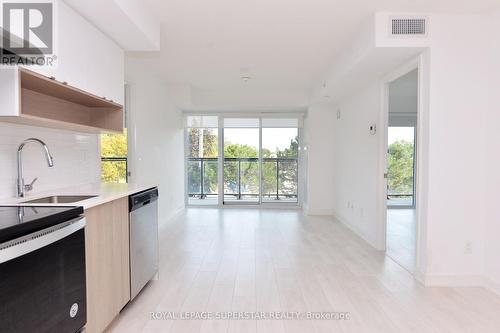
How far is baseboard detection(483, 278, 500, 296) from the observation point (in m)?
2.55

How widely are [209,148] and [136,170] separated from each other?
9.84 ft

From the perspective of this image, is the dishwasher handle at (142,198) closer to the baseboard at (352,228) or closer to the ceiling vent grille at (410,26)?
the ceiling vent grille at (410,26)

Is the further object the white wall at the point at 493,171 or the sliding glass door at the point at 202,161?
the sliding glass door at the point at 202,161

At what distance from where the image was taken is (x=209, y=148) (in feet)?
22.5

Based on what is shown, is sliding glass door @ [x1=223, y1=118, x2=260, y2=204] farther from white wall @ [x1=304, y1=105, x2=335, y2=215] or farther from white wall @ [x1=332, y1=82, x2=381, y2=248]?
Answer: white wall @ [x1=332, y1=82, x2=381, y2=248]

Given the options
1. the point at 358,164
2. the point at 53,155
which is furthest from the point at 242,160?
the point at 53,155

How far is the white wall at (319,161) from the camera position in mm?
6074

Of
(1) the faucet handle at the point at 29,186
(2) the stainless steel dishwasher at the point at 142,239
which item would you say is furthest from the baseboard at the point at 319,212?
(1) the faucet handle at the point at 29,186

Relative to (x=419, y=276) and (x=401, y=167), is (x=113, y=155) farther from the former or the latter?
(x=401, y=167)

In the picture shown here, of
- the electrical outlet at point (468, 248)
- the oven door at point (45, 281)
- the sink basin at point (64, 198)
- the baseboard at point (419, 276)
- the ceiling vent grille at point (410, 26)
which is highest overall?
the ceiling vent grille at point (410, 26)

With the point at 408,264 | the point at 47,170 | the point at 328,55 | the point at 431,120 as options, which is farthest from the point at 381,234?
the point at 47,170

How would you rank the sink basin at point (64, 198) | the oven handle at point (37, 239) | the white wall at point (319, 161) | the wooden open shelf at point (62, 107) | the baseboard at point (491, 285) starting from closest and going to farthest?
the oven handle at point (37, 239)
the wooden open shelf at point (62, 107)
the sink basin at point (64, 198)
the baseboard at point (491, 285)
the white wall at point (319, 161)

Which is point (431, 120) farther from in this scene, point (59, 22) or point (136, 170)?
point (136, 170)

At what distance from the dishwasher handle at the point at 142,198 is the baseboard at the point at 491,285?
3114 millimetres
